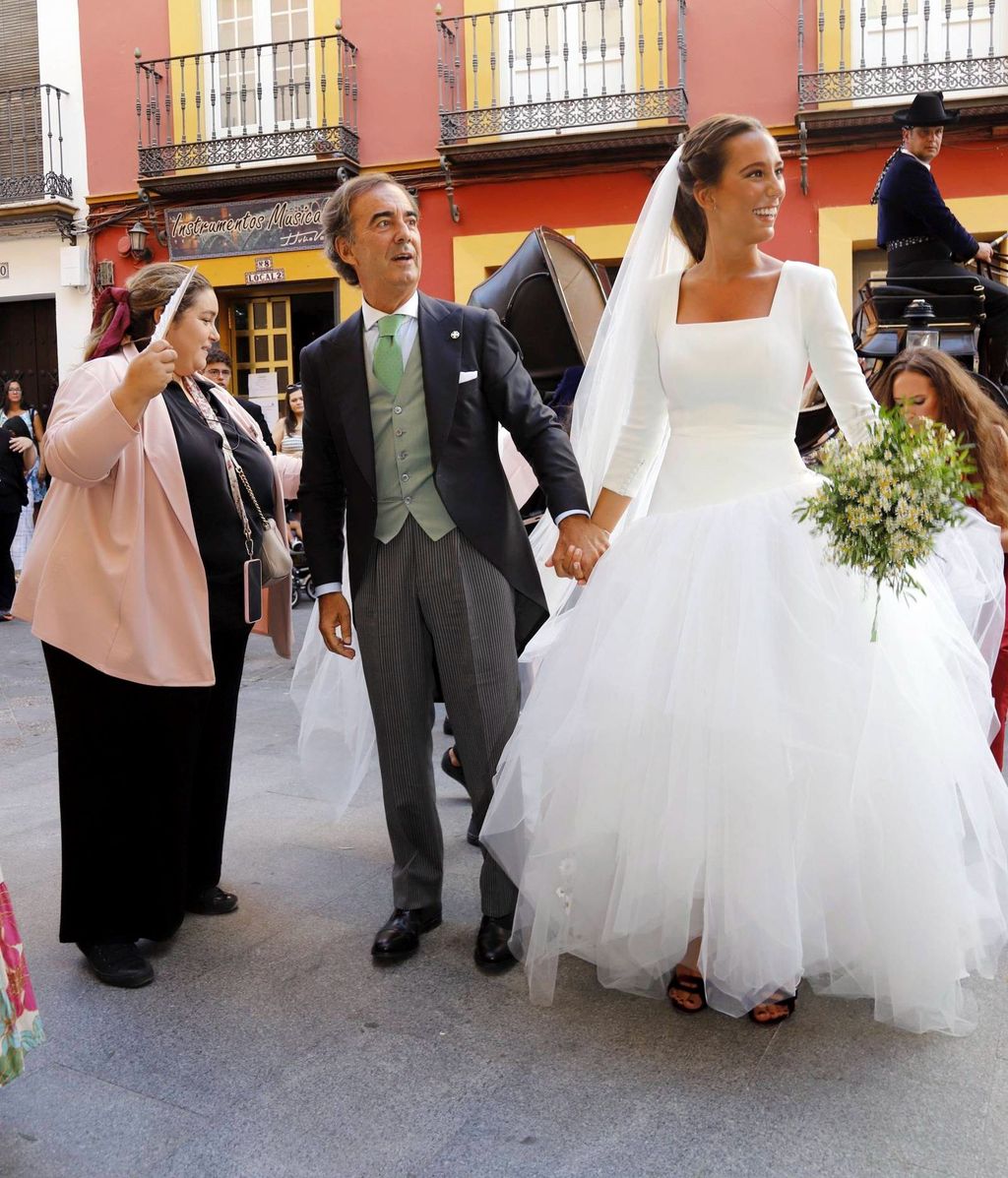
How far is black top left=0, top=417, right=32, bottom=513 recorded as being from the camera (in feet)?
32.7

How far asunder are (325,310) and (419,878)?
11.5m

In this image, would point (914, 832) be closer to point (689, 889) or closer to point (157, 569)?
point (689, 889)

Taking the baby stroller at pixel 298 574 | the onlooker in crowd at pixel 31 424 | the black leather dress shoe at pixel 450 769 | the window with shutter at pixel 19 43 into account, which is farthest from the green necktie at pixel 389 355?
the window with shutter at pixel 19 43

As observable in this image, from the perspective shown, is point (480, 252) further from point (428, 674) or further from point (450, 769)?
point (428, 674)

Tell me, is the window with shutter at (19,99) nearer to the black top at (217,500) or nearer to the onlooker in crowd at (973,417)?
the black top at (217,500)

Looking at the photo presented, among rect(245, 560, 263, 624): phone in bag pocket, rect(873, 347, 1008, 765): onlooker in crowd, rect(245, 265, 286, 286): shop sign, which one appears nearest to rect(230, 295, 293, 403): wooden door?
rect(245, 265, 286, 286): shop sign

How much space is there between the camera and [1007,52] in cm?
1133

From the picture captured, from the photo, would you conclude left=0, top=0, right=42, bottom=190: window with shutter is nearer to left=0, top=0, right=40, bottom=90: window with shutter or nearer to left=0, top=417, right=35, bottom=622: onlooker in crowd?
left=0, top=0, right=40, bottom=90: window with shutter

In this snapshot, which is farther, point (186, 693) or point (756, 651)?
point (186, 693)

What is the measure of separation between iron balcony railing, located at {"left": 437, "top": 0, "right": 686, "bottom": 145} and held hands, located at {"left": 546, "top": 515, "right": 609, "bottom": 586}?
399 inches

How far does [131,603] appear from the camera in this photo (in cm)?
288

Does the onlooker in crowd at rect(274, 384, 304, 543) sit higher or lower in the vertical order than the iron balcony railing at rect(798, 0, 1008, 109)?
lower

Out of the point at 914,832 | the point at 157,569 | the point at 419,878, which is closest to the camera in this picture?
the point at 914,832

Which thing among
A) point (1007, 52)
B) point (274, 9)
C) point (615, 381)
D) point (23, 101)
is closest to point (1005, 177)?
point (1007, 52)
